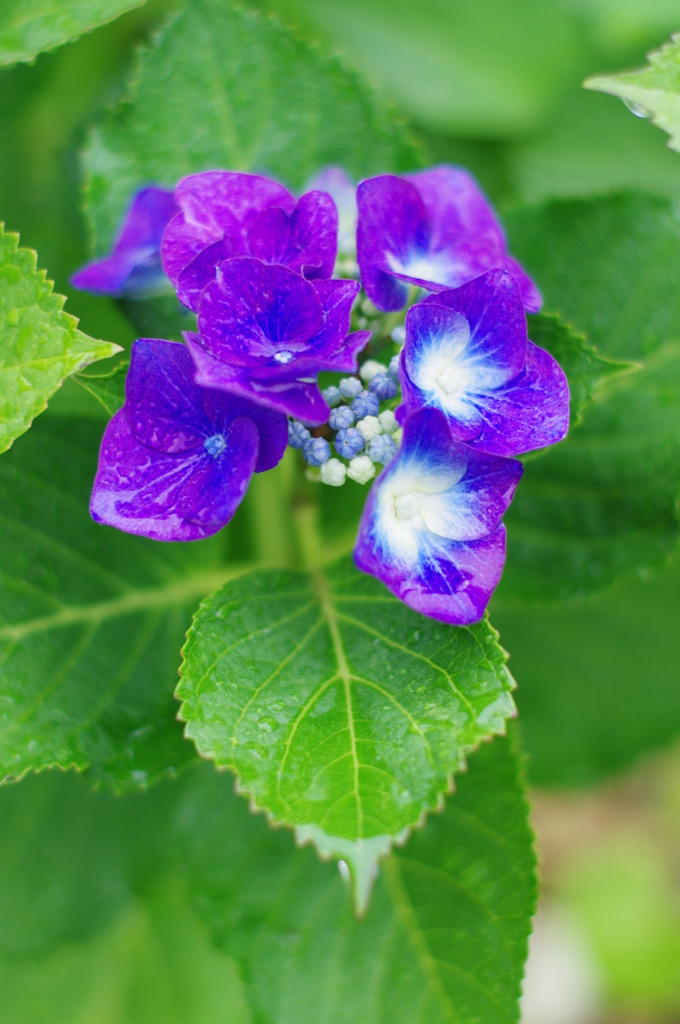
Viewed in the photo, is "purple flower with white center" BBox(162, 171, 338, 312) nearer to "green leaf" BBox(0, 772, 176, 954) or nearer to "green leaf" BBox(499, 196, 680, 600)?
"green leaf" BBox(499, 196, 680, 600)

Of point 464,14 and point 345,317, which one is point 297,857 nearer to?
point 345,317

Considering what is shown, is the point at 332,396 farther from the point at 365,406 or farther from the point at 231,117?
the point at 231,117

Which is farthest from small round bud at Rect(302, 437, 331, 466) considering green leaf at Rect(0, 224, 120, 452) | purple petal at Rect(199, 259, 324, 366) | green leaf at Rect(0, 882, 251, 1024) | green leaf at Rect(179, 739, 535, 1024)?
green leaf at Rect(0, 882, 251, 1024)

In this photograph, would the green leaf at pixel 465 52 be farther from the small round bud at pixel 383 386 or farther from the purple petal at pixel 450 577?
the purple petal at pixel 450 577

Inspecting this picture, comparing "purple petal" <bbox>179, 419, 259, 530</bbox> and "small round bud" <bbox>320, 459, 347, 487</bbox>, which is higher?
"purple petal" <bbox>179, 419, 259, 530</bbox>

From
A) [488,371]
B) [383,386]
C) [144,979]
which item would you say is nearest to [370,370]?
[383,386]

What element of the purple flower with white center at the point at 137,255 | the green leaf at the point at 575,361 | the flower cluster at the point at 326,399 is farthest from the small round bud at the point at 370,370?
the purple flower with white center at the point at 137,255

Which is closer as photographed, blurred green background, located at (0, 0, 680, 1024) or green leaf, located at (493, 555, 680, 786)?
blurred green background, located at (0, 0, 680, 1024)

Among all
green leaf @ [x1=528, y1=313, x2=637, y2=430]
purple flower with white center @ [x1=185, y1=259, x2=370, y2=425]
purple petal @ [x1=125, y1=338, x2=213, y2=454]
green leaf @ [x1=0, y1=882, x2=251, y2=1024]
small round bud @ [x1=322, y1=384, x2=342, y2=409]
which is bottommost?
green leaf @ [x1=0, y1=882, x2=251, y2=1024]
